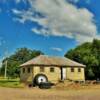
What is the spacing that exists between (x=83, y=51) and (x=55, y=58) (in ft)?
67.7

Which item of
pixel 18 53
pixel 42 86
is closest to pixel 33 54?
pixel 18 53

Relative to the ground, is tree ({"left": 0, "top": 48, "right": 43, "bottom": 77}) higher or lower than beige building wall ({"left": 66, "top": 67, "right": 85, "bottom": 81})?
higher

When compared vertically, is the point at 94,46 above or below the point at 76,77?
above

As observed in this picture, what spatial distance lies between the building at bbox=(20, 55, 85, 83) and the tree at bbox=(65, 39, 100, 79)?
44.5 feet

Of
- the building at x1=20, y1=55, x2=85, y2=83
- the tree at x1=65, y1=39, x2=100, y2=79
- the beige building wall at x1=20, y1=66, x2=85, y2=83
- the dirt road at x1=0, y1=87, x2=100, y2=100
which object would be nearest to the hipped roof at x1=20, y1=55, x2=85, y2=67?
the building at x1=20, y1=55, x2=85, y2=83

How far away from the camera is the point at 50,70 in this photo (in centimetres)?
6844

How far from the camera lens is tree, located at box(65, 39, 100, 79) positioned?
8483cm

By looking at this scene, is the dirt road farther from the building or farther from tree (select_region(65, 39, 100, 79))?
tree (select_region(65, 39, 100, 79))

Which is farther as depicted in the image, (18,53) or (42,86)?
(18,53)

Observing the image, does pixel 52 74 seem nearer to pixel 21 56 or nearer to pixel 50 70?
pixel 50 70

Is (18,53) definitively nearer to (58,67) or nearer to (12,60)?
(12,60)

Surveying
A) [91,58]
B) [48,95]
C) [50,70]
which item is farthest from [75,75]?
[48,95]

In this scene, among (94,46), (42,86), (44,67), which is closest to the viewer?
(42,86)

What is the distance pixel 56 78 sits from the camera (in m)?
68.9
